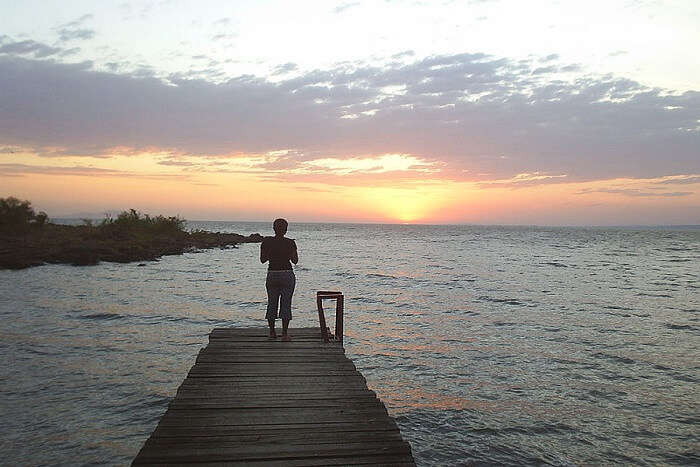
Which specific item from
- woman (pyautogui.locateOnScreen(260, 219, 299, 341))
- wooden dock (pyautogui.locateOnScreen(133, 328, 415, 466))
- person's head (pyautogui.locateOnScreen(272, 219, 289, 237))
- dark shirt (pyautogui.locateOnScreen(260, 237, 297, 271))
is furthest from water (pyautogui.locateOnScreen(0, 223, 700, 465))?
person's head (pyautogui.locateOnScreen(272, 219, 289, 237))

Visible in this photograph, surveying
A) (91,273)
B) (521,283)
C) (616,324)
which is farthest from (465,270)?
(91,273)

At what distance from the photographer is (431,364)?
1491 cm

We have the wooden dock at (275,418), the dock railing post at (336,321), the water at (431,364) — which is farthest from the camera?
the dock railing post at (336,321)

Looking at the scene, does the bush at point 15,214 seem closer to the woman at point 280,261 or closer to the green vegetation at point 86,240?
the green vegetation at point 86,240

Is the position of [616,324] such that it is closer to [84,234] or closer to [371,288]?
[371,288]

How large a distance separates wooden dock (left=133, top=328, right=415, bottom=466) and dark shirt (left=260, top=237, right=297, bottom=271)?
188 centimetres

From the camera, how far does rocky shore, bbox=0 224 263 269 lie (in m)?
40.9

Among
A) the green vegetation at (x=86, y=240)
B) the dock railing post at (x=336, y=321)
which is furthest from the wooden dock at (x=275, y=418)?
the green vegetation at (x=86, y=240)

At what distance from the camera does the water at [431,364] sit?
9.50 metres

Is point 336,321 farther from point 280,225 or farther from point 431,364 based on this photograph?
point 431,364

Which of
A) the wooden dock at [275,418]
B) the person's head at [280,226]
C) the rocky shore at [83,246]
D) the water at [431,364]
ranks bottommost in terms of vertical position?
the water at [431,364]

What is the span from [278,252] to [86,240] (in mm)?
48005

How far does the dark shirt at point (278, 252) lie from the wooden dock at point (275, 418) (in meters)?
1.88

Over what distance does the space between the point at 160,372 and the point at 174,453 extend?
27.9 ft
